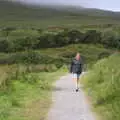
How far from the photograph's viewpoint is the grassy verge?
53.1ft

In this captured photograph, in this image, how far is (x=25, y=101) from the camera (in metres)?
19.6

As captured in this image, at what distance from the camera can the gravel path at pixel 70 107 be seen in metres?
16.2

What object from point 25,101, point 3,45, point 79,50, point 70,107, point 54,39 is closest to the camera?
point 70,107

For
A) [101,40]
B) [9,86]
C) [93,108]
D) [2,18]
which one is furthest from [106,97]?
[2,18]

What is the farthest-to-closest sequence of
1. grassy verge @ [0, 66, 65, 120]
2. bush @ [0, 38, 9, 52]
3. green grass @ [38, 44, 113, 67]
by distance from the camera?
1. bush @ [0, 38, 9, 52]
2. green grass @ [38, 44, 113, 67]
3. grassy verge @ [0, 66, 65, 120]

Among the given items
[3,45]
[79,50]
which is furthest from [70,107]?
[79,50]

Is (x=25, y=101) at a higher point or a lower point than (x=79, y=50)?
higher

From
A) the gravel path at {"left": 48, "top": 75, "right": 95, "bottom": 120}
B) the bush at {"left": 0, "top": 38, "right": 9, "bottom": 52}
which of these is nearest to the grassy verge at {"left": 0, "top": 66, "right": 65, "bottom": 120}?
the gravel path at {"left": 48, "top": 75, "right": 95, "bottom": 120}

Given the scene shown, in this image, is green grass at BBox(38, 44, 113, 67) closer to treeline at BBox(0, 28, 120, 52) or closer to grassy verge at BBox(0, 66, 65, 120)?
treeline at BBox(0, 28, 120, 52)

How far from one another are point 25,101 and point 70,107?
2014 millimetres

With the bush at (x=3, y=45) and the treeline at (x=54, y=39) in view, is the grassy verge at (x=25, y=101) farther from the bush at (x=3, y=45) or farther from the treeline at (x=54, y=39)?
the treeline at (x=54, y=39)

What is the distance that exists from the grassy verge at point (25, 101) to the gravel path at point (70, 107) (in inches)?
11.3

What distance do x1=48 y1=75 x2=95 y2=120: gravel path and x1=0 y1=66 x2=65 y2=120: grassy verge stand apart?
0.94 feet

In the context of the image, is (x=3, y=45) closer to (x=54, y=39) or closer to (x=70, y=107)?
(x=54, y=39)
